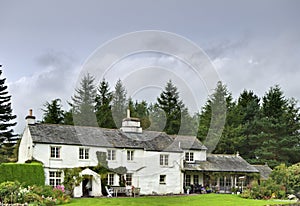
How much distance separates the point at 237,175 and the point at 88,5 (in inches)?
966

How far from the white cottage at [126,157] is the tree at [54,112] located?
1871cm

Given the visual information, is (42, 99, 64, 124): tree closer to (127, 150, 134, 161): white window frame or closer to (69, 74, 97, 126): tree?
(69, 74, 97, 126): tree

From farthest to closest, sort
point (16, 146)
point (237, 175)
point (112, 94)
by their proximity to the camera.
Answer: point (112, 94) → point (16, 146) → point (237, 175)

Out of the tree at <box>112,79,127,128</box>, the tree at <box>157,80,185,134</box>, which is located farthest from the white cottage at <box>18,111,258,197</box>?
the tree at <box>112,79,127,128</box>

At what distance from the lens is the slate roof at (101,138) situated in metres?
37.4

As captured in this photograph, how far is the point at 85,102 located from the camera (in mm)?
60750

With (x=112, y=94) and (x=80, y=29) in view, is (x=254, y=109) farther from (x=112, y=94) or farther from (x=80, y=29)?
(x=80, y=29)

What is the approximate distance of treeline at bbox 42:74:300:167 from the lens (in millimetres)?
57281

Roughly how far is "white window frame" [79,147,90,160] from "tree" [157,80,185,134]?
2392 centimetres

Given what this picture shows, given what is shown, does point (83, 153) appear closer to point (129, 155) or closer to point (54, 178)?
point (54, 178)

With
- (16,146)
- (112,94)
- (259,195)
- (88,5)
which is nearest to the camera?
(88,5)

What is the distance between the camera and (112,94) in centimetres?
6344

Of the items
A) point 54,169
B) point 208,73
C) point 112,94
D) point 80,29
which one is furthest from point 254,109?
point 80,29

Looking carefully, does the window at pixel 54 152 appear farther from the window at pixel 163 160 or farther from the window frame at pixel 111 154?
the window at pixel 163 160
